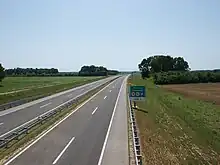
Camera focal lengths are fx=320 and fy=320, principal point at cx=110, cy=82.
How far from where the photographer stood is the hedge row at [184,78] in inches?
4604

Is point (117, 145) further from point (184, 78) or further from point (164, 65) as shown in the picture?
point (164, 65)

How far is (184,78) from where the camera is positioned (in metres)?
120

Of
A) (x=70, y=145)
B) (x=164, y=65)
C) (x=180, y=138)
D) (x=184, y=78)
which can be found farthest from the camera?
(x=164, y=65)

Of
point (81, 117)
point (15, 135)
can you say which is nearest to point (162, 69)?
point (81, 117)

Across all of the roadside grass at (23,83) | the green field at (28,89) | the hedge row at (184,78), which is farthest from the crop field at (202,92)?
the roadside grass at (23,83)

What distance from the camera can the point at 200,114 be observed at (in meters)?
37.2

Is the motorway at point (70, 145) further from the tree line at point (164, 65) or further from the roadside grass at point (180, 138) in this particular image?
the tree line at point (164, 65)

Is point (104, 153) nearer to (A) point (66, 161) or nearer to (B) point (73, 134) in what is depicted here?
(A) point (66, 161)

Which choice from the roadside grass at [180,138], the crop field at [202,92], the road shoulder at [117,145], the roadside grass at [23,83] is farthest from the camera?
the roadside grass at [23,83]

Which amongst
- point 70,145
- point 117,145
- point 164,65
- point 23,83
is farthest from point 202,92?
point 164,65

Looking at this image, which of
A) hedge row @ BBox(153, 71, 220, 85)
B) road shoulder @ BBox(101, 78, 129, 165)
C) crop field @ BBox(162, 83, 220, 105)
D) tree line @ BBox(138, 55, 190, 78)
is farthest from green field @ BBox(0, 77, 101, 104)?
tree line @ BBox(138, 55, 190, 78)

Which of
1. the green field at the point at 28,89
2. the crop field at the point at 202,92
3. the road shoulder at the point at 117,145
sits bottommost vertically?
the crop field at the point at 202,92

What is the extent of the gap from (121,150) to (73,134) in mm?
5552

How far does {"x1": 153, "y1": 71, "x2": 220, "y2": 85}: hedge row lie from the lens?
117 metres
